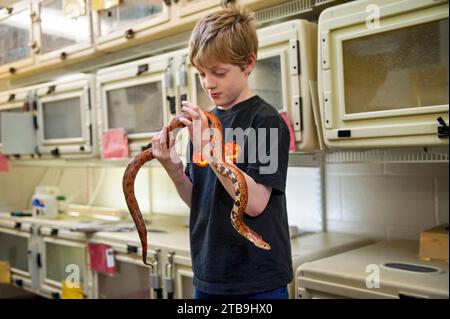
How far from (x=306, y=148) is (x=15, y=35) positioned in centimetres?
65

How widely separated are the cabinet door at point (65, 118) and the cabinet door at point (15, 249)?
0.98 feet

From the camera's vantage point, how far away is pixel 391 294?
0.83 m

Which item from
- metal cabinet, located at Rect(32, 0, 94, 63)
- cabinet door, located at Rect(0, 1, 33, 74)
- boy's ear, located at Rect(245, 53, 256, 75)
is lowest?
boy's ear, located at Rect(245, 53, 256, 75)

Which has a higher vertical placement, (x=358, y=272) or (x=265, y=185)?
(x=265, y=185)

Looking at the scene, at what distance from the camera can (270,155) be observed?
643 millimetres

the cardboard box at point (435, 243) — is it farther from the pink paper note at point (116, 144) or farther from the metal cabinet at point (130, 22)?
the metal cabinet at point (130, 22)

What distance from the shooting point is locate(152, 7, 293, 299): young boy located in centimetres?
61

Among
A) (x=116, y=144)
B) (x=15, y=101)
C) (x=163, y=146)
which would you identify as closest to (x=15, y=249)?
(x=15, y=101)

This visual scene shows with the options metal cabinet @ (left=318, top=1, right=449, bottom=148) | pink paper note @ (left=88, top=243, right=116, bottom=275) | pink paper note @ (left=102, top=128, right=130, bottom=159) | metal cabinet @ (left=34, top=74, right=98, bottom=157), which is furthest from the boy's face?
metal cabinet @ (left=34, top=74, right=98, bottom=157)

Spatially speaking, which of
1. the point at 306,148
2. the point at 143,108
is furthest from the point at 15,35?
the point at 306,148

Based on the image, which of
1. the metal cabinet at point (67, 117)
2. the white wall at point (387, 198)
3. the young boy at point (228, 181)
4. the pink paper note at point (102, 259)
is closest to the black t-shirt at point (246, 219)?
the young boy at point (228, 181)

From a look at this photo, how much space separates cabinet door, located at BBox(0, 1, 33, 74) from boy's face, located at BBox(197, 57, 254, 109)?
0.38 m

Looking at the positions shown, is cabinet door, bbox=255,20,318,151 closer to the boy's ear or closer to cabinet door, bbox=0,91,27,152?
the boy's ear

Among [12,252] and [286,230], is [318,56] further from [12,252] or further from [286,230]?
[12,252]
